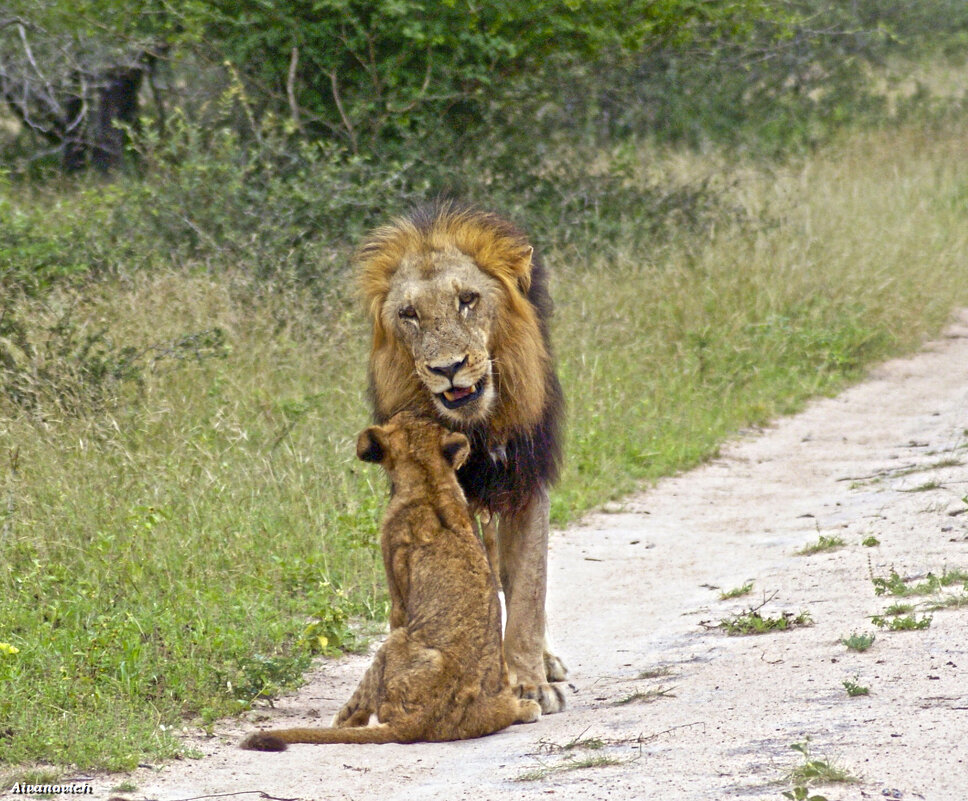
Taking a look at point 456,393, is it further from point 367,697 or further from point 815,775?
point 815,775

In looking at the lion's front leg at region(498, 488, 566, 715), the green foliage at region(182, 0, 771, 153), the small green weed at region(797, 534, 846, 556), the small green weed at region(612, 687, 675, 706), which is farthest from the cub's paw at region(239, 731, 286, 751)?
the green foliage at region(182, 0, 771, 153)

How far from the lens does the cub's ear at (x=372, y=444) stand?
4004mm

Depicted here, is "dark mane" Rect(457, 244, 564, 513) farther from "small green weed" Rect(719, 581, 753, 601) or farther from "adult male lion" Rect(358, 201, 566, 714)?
"small green weed" Rect(719, 581, 753, 601)

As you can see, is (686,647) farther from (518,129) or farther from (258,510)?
(518,129)

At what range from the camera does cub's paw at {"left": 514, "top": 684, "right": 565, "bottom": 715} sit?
14.0 feet

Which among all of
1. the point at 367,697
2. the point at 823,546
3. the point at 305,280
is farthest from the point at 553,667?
the point at 305,280

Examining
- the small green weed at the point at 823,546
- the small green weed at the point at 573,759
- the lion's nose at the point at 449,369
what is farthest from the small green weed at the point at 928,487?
the small green weed at the point at 573,759

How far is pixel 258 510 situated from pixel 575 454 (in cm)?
227

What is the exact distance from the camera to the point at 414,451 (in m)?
4.07

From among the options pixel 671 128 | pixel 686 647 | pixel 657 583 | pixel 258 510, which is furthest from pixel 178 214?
pixel 671 128

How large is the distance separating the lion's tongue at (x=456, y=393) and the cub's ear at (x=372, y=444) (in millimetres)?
252

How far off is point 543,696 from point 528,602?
12.4 inches

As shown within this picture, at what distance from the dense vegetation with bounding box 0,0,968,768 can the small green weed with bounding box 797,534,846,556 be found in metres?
1.47

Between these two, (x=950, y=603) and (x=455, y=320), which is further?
(x=950, y=603)
